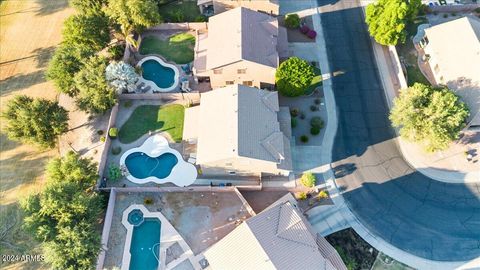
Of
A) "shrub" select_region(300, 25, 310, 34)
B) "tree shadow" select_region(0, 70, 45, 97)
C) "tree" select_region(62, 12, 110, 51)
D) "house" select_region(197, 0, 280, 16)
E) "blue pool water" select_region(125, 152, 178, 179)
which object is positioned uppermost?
"tree" select_region(62, 12, 110, 51)

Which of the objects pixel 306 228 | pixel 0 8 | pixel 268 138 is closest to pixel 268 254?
pixel 306 228

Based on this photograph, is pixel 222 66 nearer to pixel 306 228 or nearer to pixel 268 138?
pixel 268 138

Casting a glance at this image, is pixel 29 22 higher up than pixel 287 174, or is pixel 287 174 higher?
pixel 29 22

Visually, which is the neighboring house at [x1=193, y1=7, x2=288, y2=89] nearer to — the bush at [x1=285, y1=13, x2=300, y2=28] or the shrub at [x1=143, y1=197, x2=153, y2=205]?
the bush at [x1=285, y1=13, x2=300, y2=28]

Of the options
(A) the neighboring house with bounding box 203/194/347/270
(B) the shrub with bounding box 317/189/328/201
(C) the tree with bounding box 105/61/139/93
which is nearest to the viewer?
(A) the neighboring house with bounding box 203/194/347/270

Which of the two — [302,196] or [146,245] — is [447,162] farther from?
[146,245]

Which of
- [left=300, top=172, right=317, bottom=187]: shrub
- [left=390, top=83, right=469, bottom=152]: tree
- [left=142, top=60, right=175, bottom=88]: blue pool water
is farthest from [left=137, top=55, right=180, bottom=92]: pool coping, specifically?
[left=390, top=83, right=469, bottom=152]: tree
